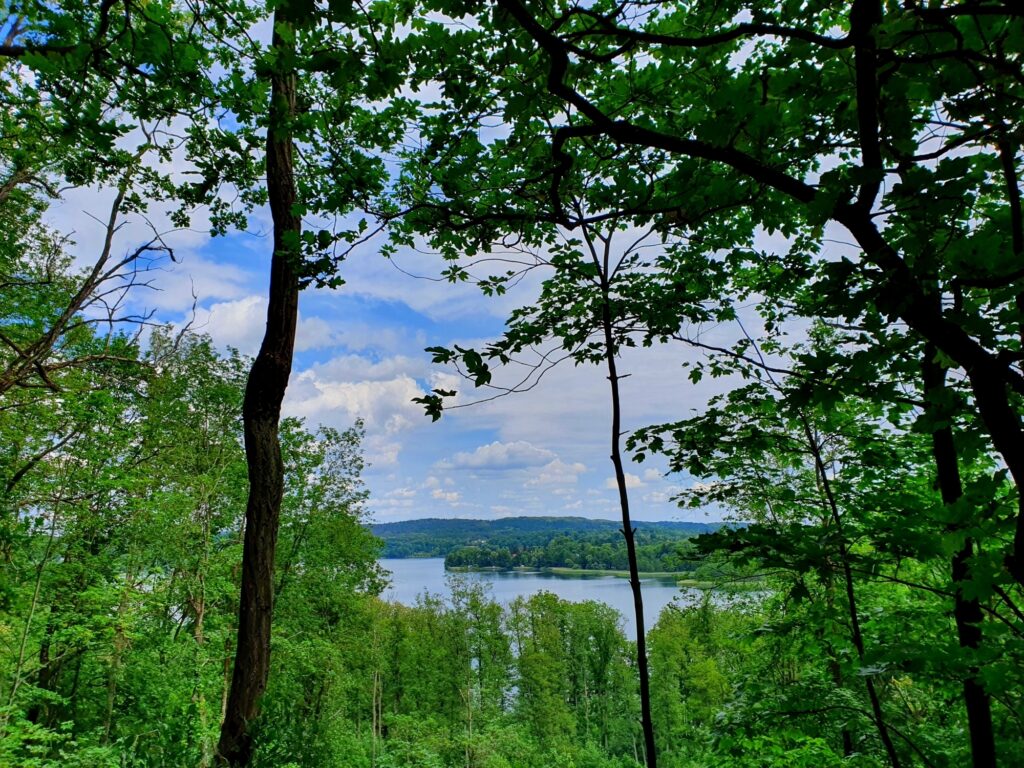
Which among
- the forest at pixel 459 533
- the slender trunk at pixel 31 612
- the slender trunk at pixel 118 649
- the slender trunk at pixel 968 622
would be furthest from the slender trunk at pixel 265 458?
the forest at pixel 459 533

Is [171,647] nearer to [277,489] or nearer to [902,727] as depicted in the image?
[277,489]

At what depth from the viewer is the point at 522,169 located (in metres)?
2.73

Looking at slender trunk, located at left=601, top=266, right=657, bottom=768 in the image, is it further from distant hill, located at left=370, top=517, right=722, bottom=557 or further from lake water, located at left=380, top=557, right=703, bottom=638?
distant hill, located at left=370, top=517, right=722, bottom=557

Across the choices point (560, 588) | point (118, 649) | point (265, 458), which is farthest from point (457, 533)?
point (265, 458)

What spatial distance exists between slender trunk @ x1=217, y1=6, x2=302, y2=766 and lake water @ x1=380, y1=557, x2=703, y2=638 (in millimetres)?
13331

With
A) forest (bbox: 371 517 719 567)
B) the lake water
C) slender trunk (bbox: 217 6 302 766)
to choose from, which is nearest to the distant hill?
forest (bbox: 371 517 719 567)

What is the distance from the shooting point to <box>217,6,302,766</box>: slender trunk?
283 cm

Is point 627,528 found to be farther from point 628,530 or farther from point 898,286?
point 898,286

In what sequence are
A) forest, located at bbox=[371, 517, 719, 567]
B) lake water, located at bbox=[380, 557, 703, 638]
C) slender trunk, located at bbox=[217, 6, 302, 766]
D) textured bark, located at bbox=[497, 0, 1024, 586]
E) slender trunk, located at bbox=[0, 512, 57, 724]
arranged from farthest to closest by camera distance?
forest, located at bbox=[371, 517, 719, 567] < lake water, located at bbox=[380, 557, 703, 638] < slender trunk, located at bbox=[0, 512, 57, 724] < slender trunk, located at bbox=[217, 6, 302, 766] < textured bark, located at bbox=[497, 0, 1024, 586]

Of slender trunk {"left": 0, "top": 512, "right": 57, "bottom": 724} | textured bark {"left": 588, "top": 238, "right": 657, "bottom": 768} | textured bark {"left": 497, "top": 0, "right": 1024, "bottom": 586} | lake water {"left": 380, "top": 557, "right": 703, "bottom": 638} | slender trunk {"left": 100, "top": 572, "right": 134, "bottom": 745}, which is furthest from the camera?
lake water {"left": 380, "top": 557, "right": 703, "bottom": 638}

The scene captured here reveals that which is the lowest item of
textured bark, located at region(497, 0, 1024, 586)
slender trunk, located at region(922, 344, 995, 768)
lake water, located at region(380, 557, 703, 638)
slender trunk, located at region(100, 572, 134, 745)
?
lake water, located at region(380, 557, 703, 638)

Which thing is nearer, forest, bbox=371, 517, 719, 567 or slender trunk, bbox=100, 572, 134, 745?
slender trunk, bbox=100, 572, 134, 745

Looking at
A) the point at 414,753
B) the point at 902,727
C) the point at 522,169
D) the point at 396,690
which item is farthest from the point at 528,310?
the point at 396,690

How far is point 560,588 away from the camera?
2136 inches
